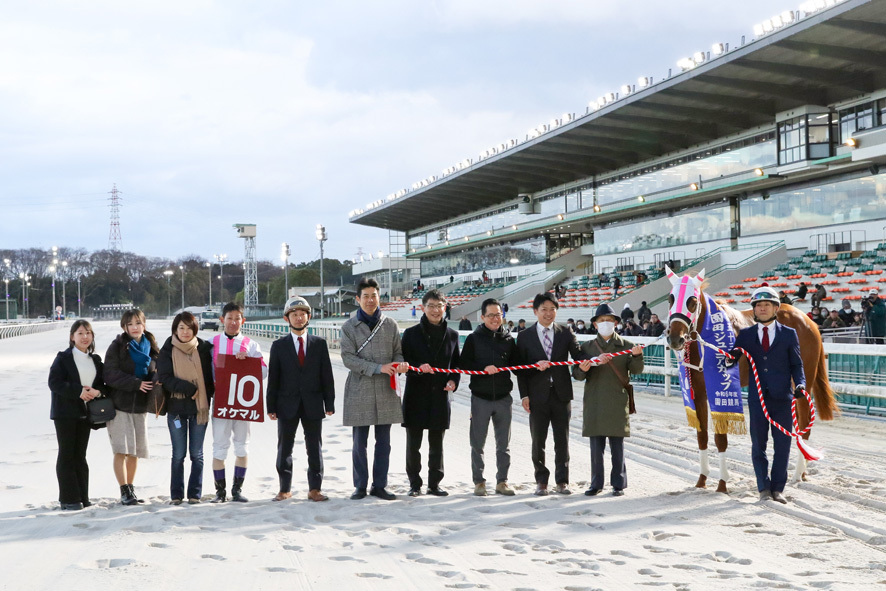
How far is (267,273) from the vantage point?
125 metres

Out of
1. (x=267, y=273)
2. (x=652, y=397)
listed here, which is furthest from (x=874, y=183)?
(x=267, y=273)

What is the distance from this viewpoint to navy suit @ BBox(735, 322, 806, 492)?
6.12m

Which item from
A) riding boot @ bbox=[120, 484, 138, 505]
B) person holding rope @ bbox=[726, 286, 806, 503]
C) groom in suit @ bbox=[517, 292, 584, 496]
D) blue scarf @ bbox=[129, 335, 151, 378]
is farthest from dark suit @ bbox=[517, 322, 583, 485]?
riding boot @ bbox=[120, 484, 138, 505]

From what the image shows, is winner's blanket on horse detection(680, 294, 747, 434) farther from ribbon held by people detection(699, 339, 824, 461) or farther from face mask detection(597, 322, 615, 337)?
face mask detection(597, 322, 615, 337)

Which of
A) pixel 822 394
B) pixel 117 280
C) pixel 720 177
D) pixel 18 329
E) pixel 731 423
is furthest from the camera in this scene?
pixel 117 280

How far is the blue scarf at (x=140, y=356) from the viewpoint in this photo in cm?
619

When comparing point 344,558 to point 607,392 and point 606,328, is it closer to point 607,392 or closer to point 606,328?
point 607,392

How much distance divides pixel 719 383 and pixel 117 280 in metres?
109

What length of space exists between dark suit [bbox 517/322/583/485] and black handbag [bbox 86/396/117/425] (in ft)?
9.91

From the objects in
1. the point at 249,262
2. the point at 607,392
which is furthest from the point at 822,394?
the point at 249,262

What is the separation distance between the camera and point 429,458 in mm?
6555

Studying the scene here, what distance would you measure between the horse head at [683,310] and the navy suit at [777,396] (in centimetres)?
55

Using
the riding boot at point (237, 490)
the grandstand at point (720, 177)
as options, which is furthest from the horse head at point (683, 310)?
the grandstand at point (720, 177)

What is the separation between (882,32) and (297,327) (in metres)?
21.8
